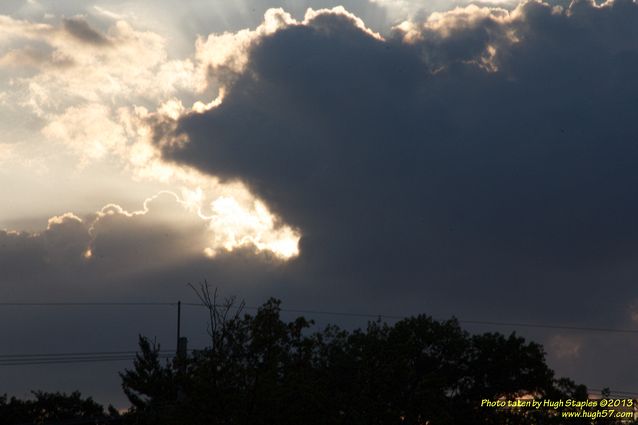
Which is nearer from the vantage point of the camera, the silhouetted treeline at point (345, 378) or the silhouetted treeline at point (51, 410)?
the silhouetted treeline at point (345, 378)

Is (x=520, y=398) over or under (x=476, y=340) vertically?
under

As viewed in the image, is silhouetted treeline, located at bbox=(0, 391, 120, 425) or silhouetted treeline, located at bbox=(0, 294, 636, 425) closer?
silhouetted treeline, located at bbox=(0, 294, 636, 425)

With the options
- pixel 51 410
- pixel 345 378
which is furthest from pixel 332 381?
pixel 51 410

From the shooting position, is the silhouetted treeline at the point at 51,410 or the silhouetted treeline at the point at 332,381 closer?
the silhouetted treeline at the point at 332,381

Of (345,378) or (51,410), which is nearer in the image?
(345,378)

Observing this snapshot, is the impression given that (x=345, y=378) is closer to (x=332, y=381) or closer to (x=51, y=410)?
(x=332, y=381)

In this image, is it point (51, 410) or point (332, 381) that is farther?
point (51, 410)

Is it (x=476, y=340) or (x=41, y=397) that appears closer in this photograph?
(x=476, y=340)

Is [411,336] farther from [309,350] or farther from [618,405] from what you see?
[309,350]

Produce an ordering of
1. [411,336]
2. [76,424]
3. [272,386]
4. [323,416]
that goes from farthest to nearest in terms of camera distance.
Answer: [76,424]
[411,336]
[323,416]
[272,386]

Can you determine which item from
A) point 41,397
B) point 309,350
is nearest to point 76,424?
point 41,397

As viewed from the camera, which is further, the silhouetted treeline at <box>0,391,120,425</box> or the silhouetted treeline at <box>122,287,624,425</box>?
the silhouetted treeline at <box>0,391,120,425</box>

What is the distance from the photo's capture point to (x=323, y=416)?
32.8 metres

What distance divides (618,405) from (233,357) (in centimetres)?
5409
